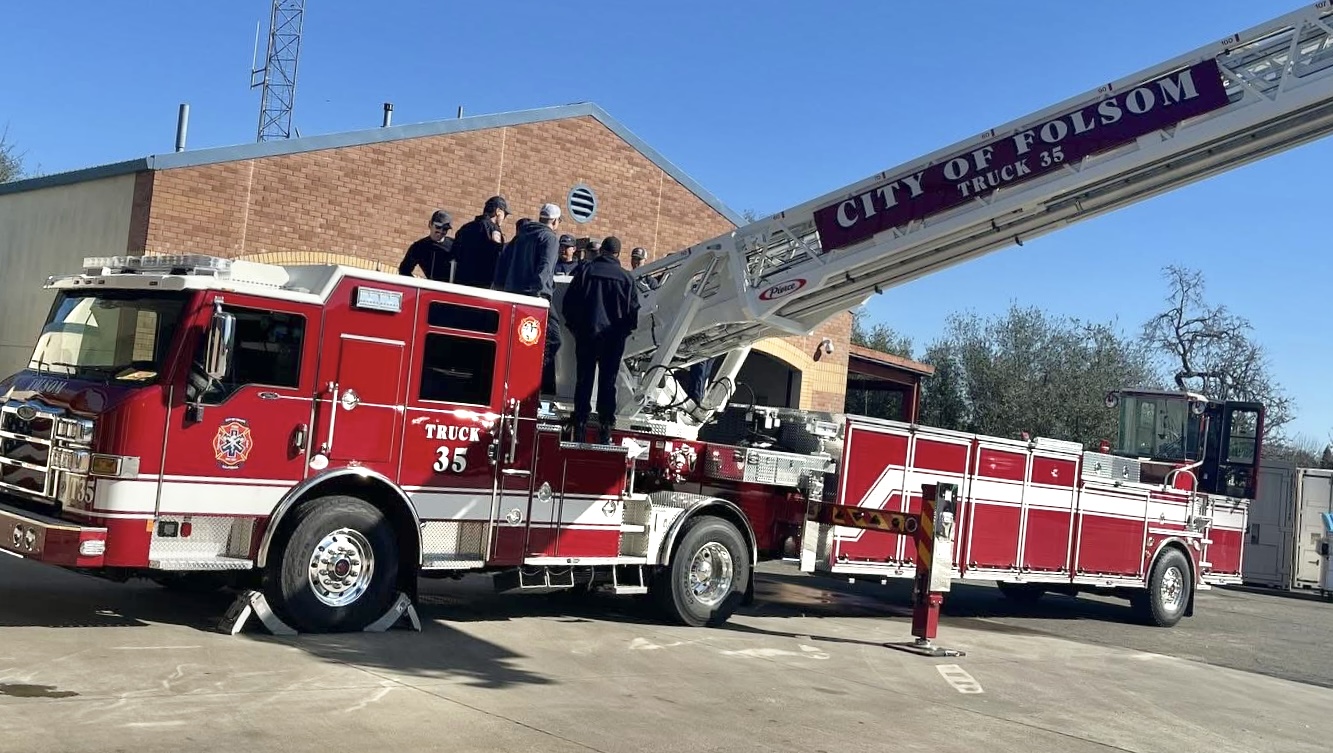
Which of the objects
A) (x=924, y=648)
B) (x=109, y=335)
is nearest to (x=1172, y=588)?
(x=924, y=648)

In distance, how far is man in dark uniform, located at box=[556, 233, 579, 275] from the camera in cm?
1168

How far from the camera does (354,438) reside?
8.74 m

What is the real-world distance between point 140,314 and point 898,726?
570 cm

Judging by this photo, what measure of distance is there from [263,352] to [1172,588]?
1177 centimetres

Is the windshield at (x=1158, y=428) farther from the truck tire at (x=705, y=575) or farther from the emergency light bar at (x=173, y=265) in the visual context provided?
the emergency light bar at (x=173, y=265)

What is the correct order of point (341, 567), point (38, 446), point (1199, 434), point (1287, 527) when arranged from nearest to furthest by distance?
point (38, 446), point (341, 567), point (1199, 434), point (1287, 527)

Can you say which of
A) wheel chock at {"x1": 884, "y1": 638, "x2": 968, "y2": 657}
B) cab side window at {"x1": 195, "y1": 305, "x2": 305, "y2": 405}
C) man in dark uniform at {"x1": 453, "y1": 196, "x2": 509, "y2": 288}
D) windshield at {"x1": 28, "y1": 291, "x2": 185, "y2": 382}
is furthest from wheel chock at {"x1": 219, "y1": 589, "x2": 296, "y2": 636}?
wheel chock at {"x1": 884, "y1": 638, "x2": 968, "y2": 657}

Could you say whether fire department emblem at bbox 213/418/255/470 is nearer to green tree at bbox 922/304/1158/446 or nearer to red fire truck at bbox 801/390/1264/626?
red fire truck at bbox 801/390/1264/626

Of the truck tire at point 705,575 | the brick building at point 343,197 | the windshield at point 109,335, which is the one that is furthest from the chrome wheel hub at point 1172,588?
the windshield at point 109,335

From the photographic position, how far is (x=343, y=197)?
17.4m

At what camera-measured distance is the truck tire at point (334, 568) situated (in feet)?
27.6

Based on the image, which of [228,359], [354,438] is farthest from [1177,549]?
[228,359]

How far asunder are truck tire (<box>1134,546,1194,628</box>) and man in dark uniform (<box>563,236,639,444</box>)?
8.08 meters

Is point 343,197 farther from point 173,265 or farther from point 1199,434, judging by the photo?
point 1199,434
